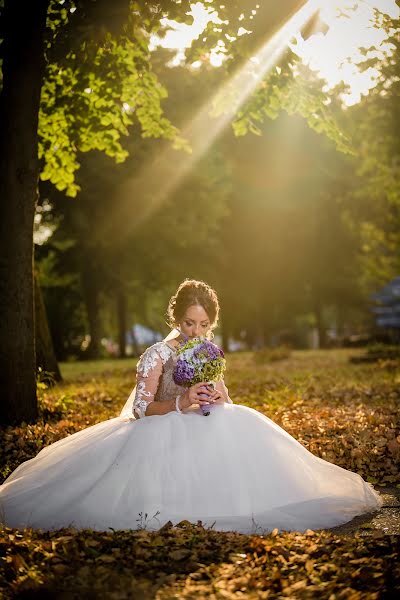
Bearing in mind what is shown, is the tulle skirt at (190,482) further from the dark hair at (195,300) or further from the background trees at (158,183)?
the background trees at (158,183)

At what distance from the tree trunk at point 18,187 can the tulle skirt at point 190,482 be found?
12.8 feet

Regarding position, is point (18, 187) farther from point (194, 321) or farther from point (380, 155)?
point (380, 155)

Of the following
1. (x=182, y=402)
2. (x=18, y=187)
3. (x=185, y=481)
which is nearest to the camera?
(x=185, y=481)

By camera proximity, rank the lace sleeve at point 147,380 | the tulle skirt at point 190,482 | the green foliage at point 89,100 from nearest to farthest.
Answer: the tulle skirt at point 190,482
the lace sleeve at point 147,380
the green foliage at point 89,100

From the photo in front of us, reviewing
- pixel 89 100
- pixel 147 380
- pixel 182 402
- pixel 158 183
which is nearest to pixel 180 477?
pixel 182 402

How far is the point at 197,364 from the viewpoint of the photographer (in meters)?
5.91

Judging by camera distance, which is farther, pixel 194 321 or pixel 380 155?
pixel 380 155

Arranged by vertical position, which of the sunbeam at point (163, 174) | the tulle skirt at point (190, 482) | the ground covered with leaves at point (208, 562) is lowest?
the ground covered with leaves at point (208, 562)

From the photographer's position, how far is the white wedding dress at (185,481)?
5.45m

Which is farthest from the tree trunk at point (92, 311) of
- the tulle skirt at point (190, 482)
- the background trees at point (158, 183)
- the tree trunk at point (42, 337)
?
the tulle skirt at point (190, 482)

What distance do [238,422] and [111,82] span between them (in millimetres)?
8221

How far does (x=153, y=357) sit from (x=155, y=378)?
0.65ft

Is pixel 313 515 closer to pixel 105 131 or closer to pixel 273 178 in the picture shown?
pixel 105 131

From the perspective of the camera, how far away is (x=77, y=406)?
479 inches
